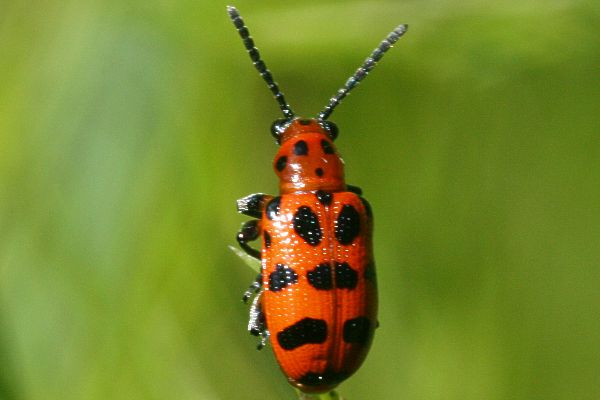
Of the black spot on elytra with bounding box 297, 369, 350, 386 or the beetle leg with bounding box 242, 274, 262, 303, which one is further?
the beetle leg with bounding box 242, 274, 262, 303

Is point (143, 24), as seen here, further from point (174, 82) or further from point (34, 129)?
point (34, 129)

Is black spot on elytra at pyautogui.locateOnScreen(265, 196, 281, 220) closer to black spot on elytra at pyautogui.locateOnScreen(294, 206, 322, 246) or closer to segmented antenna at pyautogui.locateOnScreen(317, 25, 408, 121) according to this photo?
black spot on elytra at pyautogui.locateOnScreen(294, 206, 322, 246)

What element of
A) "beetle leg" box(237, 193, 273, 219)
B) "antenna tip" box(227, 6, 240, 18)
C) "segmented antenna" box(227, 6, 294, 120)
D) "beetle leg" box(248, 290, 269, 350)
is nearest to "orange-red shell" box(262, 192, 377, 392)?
"beetle leg" box(248, 290, 269, 350)

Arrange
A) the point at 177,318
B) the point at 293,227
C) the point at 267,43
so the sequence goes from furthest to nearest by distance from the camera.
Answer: the point at 267,43
the point at 177,318
the point at 293,227

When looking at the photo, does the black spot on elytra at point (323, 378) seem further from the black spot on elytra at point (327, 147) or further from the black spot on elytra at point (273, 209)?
the black spot on elytra at point (327, 147)

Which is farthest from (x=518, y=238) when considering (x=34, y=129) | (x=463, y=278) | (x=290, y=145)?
(x=34, y=129)

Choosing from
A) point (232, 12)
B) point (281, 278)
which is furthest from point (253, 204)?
point (232, 12)

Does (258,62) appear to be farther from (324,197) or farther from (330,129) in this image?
(324,197)
